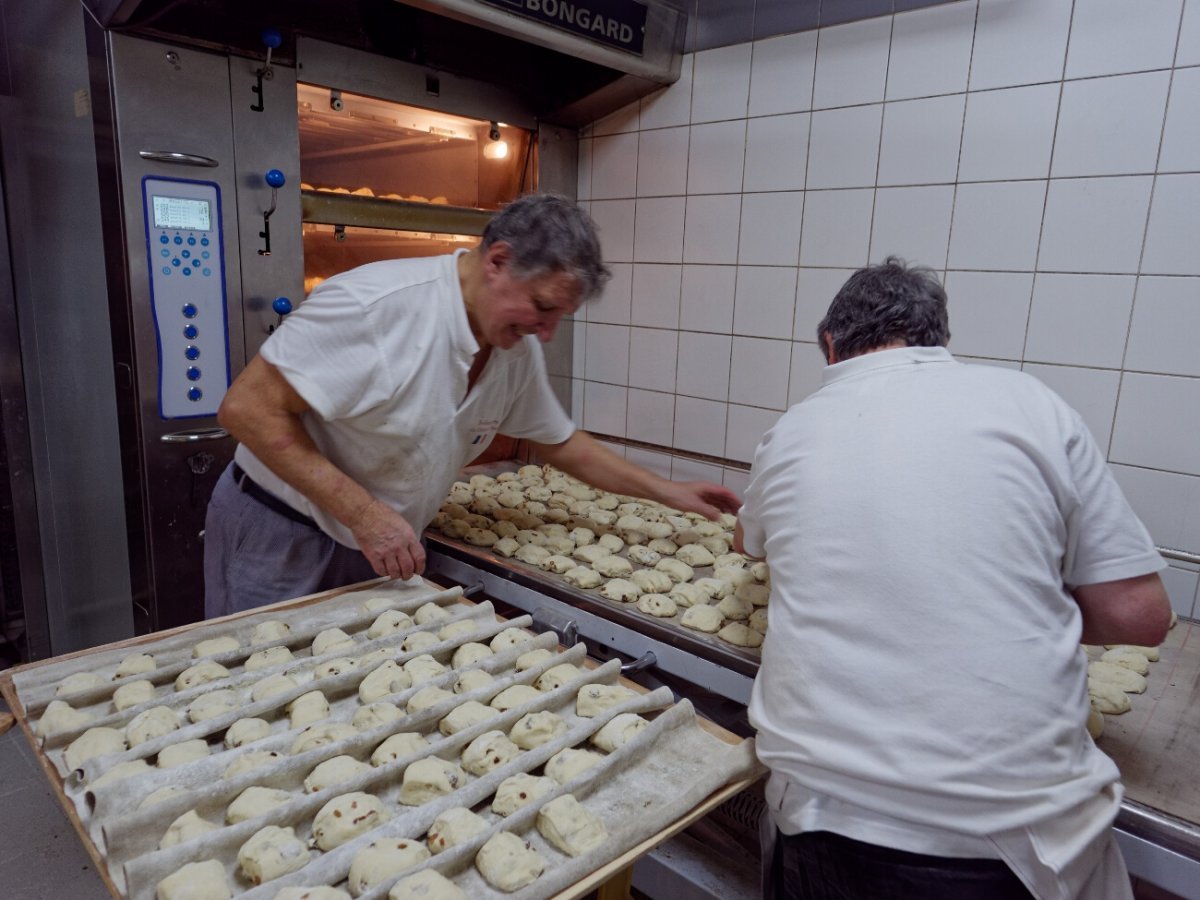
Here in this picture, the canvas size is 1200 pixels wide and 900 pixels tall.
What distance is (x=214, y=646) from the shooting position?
1541 mm

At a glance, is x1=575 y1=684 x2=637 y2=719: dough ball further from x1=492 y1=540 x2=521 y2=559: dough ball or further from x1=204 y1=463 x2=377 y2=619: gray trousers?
x1=204 y1=463 x2=377 y2=619: gray trousers

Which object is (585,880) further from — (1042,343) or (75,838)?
(75,838)

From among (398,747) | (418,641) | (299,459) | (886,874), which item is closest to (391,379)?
(299,459)

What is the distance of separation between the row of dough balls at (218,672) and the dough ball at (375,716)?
6.2 inches

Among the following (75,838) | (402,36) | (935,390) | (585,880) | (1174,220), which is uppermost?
(402,36)

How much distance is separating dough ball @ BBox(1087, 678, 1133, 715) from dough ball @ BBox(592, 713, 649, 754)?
0.86m

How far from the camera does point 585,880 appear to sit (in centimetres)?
104

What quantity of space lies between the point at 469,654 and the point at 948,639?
0.89m

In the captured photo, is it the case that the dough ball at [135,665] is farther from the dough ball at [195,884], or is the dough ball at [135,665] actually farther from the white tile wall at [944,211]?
the white tile wall at [944,211]

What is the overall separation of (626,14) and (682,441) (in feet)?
4.93

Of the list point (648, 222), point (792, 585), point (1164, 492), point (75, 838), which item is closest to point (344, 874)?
point (792, 585)

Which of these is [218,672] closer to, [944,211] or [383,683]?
[383,683]

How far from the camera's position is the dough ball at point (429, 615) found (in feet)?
5.60

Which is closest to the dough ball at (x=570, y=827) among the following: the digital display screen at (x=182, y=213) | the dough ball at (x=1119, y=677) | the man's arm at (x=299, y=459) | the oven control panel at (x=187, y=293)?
the man's arm at (x=299, y=459)
